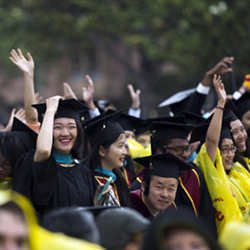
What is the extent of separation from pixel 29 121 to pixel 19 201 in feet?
11.3

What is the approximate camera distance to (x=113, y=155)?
19.7 ft

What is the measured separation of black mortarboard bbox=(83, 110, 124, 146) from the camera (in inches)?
242

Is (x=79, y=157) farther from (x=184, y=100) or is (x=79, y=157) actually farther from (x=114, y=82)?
(x=114, y=82)

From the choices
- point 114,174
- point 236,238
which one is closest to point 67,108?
point 114,174

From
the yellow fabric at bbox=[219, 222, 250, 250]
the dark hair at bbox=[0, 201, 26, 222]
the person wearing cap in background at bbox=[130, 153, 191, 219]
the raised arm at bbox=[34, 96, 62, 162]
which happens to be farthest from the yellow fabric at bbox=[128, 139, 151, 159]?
the dark hair at bbox=[0, 201, 26, 222]

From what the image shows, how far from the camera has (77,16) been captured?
22.9 m

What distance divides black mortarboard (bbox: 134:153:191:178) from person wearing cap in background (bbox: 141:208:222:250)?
7.42ft

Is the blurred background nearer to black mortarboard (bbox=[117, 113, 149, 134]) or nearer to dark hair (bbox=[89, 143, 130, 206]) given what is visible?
Result: black mortarboard (bbox=[117, 113, 149, 134])

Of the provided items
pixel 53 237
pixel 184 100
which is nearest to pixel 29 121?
pixel 184 100

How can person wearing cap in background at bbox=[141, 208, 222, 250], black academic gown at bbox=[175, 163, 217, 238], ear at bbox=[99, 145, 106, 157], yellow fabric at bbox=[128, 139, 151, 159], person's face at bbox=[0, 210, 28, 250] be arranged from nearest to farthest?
person's face at bbox=[0, 210, 28, 250]
person wearing cap in background at bbox=[141, 208, 222, 250]
black academic gown at bbox=[175, 163, 217, 238]
ear at bbox=[99, 145, 106, 157]
yellow fabric at bbox=[128, 139, 151, 159]

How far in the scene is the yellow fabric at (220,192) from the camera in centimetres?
595

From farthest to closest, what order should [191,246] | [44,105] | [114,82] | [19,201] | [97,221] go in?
1. [114,82]
2. [44,105]
3. [97,221]
4. [191,246]
5. [19,201]

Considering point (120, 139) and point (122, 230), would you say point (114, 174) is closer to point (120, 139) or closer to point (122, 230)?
point (120, 139)

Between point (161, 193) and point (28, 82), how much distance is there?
1665 mm
